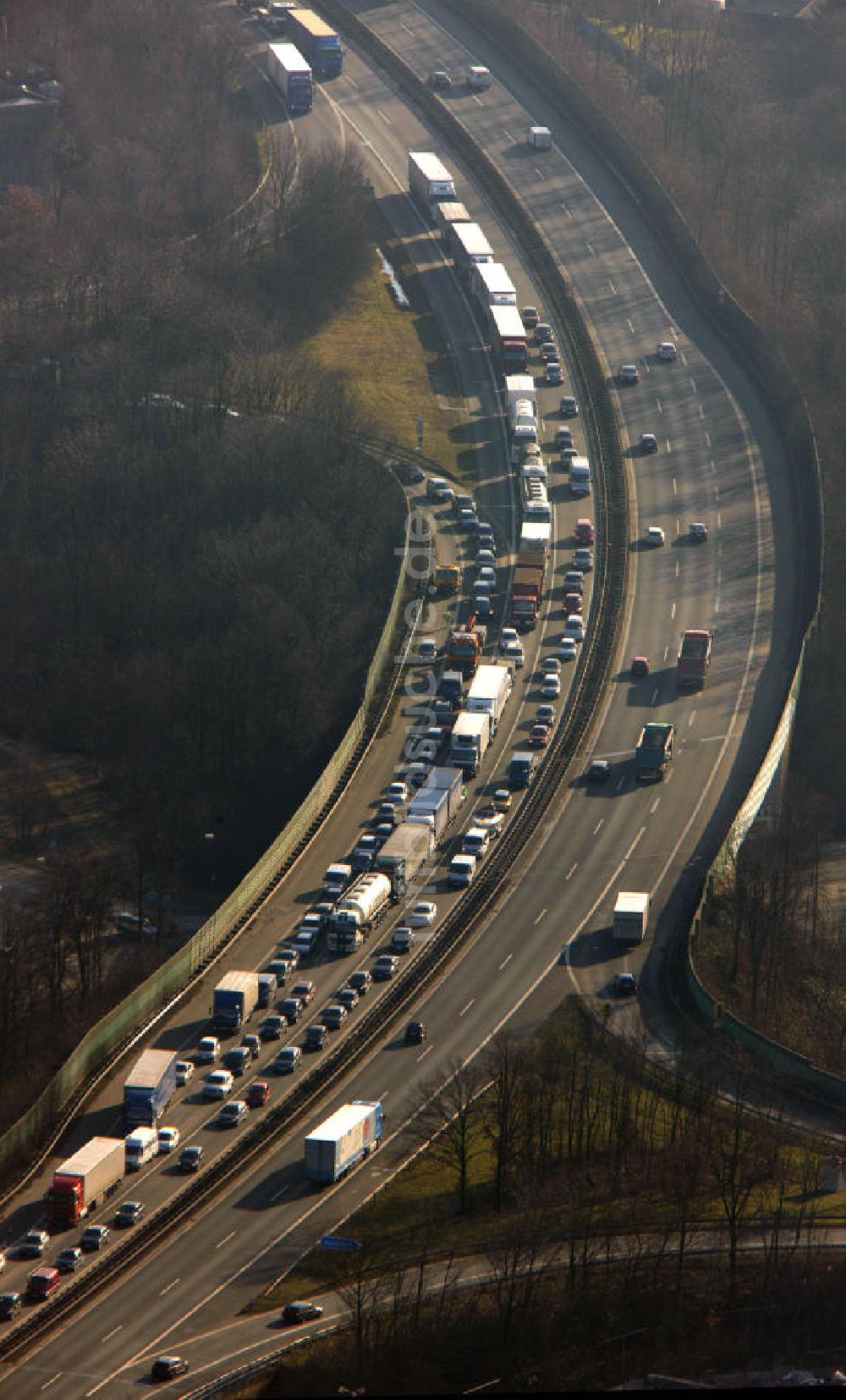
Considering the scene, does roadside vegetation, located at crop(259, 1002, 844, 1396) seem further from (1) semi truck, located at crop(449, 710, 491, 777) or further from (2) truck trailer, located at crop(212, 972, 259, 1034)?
(1) semi truck, located at crop(449, 710, 491, 777)

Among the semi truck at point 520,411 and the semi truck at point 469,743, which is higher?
the semi truck at point 520,411

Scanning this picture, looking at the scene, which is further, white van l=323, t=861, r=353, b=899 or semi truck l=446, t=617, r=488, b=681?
semi truck l=446, t=617, r=488, b=681

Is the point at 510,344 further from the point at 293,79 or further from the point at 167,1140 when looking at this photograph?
the point at 167,1140

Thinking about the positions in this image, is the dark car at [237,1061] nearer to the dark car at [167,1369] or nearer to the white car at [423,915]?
the white car at [423,915]

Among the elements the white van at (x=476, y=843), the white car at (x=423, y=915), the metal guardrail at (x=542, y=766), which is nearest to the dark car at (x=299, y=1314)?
the metal guardrail at (x=542, y=766)

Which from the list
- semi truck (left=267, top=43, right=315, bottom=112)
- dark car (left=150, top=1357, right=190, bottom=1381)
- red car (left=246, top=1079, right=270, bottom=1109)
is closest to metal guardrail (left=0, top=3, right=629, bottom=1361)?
red car (left=246, top=1079, right=270, bottom=1109)

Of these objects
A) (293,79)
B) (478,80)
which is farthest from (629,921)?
(478,80)
